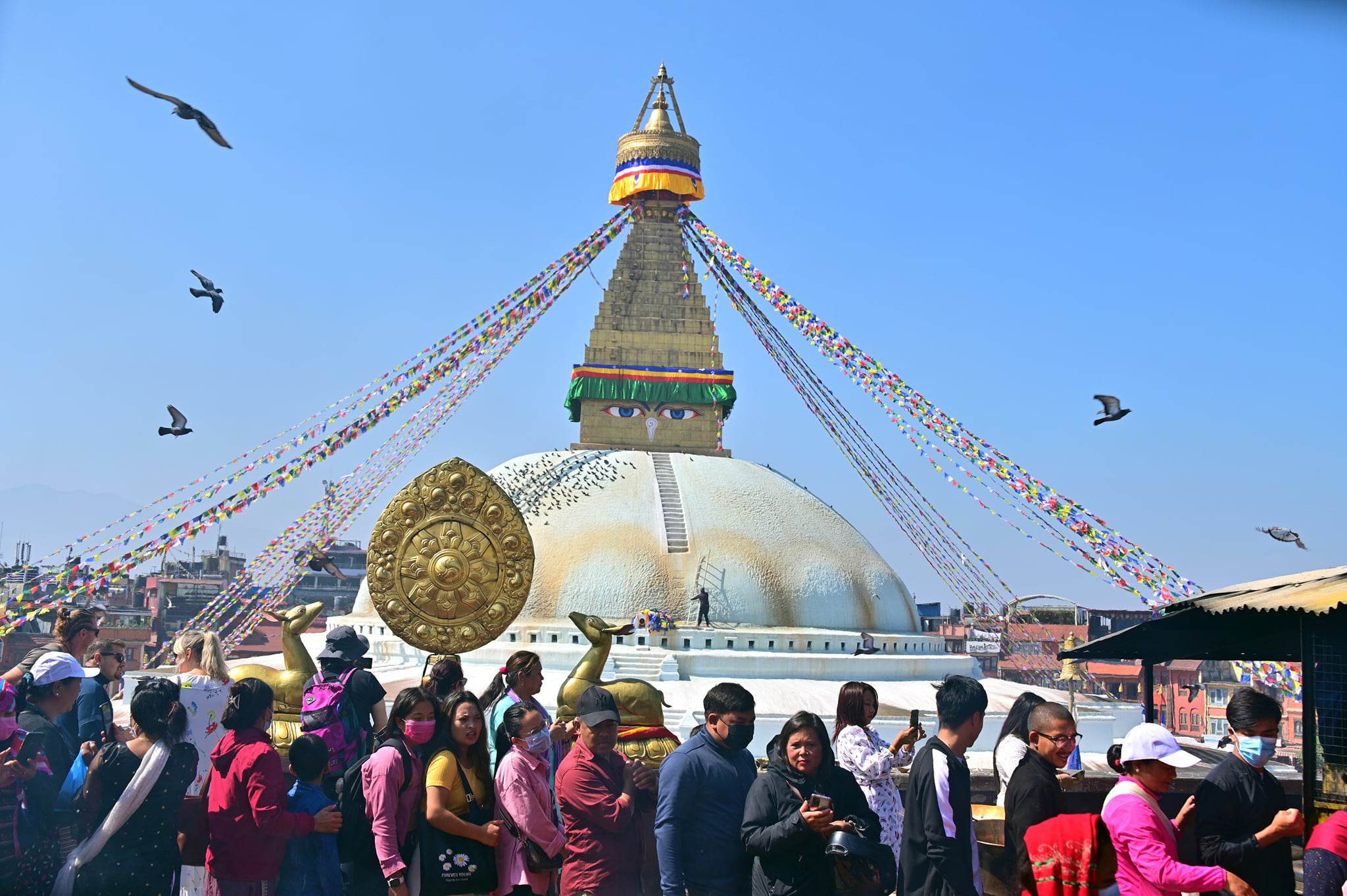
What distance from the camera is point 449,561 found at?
975 centimetres

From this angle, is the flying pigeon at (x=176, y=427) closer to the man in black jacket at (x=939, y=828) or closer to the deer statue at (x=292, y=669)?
the deer statue at (x=292, y=669)

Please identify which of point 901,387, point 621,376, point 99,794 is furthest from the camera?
point 621,376

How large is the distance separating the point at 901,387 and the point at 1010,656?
521 centimetres

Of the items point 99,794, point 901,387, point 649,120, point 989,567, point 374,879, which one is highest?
point 649,120

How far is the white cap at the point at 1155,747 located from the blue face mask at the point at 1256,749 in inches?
28.7

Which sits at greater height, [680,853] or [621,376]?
[621,376]

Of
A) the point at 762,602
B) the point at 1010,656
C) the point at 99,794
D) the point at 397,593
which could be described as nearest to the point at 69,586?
the point at 397,593

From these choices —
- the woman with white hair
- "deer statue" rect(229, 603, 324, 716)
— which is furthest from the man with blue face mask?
"deer statue" rect(229, 603, 324, 716)

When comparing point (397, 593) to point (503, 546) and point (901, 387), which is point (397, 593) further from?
point (901, 387)

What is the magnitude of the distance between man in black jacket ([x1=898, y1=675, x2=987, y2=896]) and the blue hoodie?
0.72m

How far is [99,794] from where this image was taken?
5762 mm

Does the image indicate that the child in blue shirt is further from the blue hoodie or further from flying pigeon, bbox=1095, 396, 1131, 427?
flying pigeon, bbox=1095, 396, 1131, 427

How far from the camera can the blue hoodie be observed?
18.2 ft

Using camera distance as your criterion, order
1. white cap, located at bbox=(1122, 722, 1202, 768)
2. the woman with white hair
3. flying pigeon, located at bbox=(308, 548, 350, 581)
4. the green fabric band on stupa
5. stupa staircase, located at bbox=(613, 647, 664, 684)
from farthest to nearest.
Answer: the green fabric band on stupa, flying pigeon, located at bbox=(308, 548, 350, 581), stupa staircase, located at bbox=(613, 647, 664, 684), the woman with white hair, white cap, located at bbox=(1122, 722, 1202, 768)
